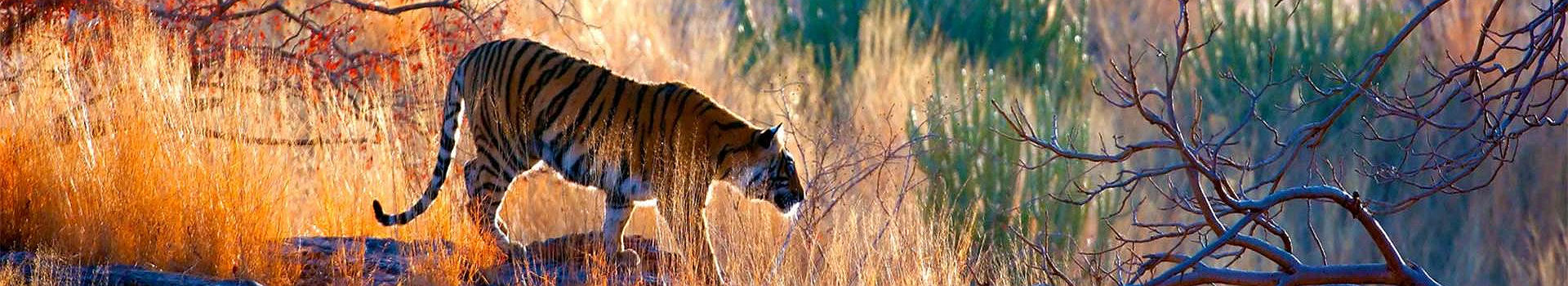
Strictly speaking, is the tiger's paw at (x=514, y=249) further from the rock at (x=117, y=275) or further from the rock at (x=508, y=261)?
the rock at (x=117, y=275)

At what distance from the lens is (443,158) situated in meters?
6.09

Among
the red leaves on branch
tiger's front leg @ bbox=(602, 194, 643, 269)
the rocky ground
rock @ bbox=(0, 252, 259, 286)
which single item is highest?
the red leaves on branch

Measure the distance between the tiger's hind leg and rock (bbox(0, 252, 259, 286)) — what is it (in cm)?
82

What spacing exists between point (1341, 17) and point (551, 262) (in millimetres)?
7485

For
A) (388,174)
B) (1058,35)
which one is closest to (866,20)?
(1058,35)

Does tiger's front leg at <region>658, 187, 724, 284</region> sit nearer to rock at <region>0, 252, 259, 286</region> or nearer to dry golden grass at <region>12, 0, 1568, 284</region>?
dry golden grass at <region>12, 0, 1568, 284</region>

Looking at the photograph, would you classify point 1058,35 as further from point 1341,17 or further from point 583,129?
point 583,129

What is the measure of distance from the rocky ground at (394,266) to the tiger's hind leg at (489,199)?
0.28 ft

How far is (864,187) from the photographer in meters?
8.28

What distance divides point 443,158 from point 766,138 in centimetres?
121

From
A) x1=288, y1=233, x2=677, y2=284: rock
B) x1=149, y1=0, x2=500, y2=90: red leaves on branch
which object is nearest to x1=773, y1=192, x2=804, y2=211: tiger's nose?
x1=288, y1=233, x2=677, y2=284: rock

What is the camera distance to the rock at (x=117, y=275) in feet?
17.0

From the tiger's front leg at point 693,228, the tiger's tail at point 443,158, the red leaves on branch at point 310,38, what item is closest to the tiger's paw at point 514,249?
the tiger's tail at point 443,158

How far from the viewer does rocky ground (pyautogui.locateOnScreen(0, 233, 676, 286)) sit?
529 cm
